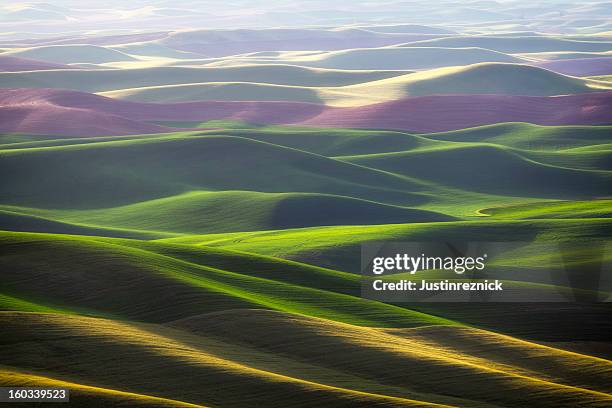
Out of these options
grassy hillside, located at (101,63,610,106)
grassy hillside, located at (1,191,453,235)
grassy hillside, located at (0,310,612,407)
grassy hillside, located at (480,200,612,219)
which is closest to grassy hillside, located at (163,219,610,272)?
grassy hillside, located at (1,191,453,235)

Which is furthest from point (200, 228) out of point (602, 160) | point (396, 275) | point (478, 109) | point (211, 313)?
point (478, 109)

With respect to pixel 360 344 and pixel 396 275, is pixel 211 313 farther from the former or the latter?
pixel 396 275

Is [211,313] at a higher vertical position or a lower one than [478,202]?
higher

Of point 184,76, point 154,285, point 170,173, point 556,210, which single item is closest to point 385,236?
point 556,210

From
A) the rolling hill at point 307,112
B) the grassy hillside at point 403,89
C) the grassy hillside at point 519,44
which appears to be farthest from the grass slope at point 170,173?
the grassy hillside at point 519,44

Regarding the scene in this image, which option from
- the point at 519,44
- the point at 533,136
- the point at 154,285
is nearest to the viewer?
the point at 154,285
